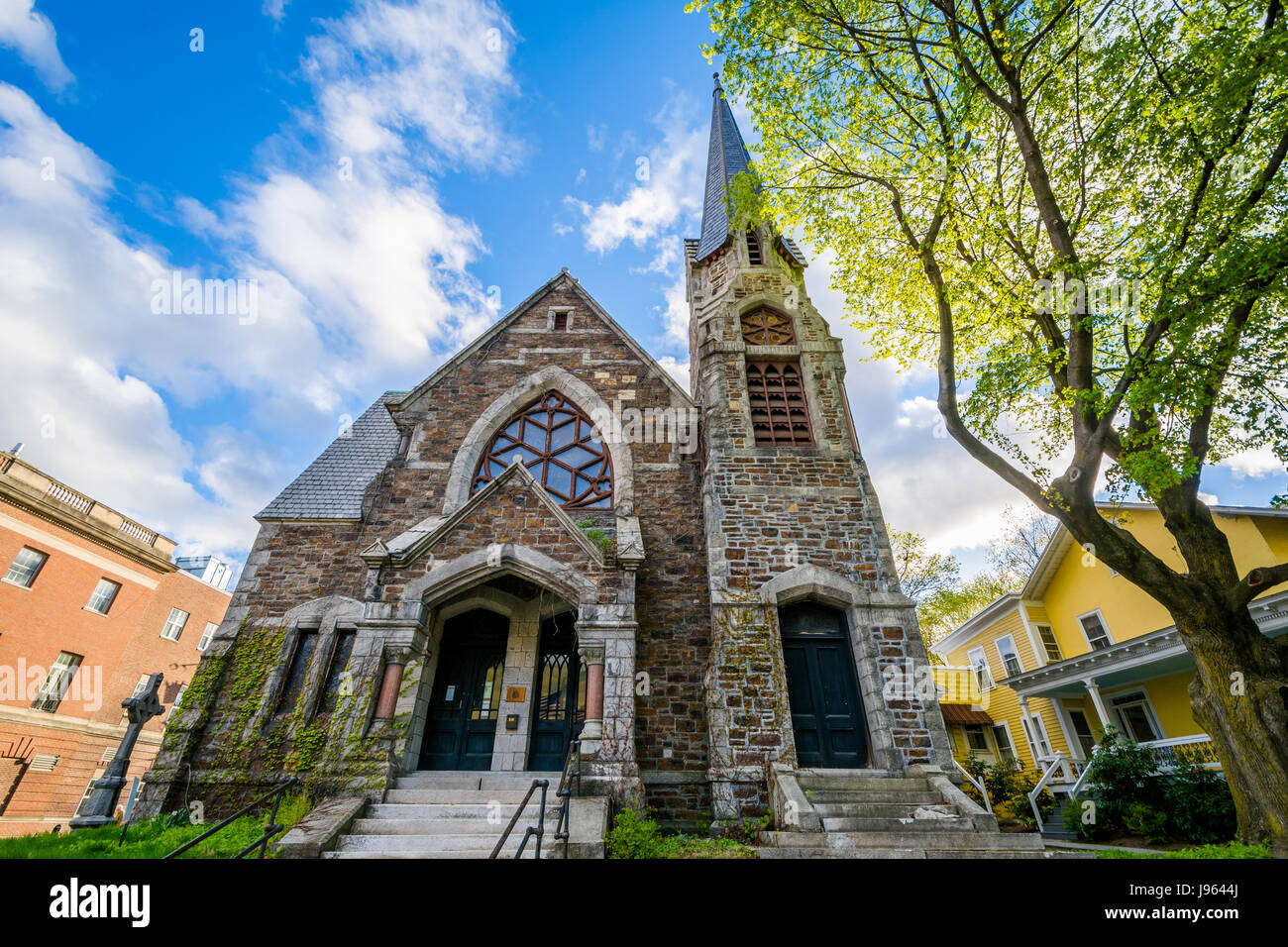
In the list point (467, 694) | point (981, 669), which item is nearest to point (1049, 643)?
point (981, 669)

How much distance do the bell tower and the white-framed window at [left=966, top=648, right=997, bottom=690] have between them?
1645 cm

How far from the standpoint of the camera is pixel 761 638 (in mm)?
8766

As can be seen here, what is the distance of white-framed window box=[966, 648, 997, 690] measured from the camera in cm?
2175

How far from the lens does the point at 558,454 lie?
484 inches

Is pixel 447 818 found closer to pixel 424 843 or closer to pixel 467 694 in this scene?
pixel 424 843

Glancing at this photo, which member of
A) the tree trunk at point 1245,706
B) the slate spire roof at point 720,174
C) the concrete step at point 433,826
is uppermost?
the slate spire roof at point 720,174

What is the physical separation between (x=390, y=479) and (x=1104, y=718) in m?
18.5

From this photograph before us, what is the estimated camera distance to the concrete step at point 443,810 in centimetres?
678

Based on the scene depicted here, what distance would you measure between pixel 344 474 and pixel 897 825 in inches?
476

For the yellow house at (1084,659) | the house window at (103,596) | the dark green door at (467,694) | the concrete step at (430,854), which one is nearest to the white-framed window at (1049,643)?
the yellow house at (1084,659)

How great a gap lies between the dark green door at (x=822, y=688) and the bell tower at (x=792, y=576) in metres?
0.02
